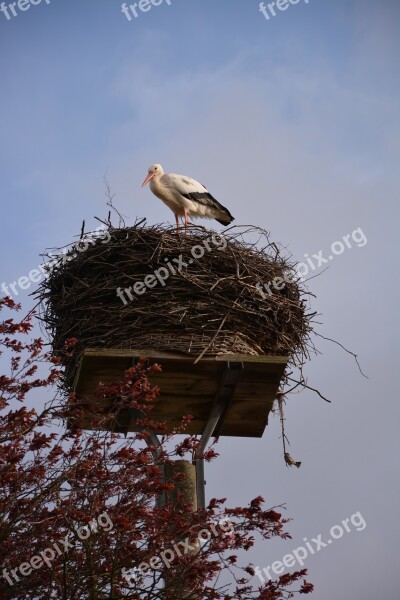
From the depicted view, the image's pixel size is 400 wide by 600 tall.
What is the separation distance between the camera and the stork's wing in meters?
11.6

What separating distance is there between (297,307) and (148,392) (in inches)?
102

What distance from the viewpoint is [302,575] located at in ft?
21.6

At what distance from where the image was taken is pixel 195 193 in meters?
11.6

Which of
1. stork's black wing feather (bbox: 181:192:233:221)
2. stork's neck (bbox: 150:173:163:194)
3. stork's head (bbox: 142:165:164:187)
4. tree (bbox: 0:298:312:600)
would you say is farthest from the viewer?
stork's head (bbox: 142:165:164:187)

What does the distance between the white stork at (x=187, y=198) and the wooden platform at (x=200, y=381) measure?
10.2 ft

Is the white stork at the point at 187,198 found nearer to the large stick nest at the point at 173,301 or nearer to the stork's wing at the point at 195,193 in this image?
the stork's wing at the point at 195,193

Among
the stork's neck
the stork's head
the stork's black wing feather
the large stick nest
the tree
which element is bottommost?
the tree

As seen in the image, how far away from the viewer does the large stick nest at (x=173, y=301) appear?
332 inches

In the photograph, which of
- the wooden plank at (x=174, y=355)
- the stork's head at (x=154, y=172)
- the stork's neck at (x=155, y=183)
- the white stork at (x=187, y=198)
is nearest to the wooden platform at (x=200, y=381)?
the wooden plank at (x=174, y=355)

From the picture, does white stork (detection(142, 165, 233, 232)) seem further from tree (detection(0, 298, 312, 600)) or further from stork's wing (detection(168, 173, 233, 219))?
tree (detection(0, 298, 312, 600))

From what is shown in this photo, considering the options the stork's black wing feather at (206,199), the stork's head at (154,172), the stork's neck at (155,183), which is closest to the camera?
the stork's black wing feather at (206,199)

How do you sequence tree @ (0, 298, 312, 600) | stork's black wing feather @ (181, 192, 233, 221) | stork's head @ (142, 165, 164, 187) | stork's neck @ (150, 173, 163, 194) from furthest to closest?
stork's head @ (142, 165, 164, 187) < stork's neck @ (150, 173, 163, 194) < stork's black wing feather @ (181, 192, 233, 221) < tree @ (0, 298, 312, 600)

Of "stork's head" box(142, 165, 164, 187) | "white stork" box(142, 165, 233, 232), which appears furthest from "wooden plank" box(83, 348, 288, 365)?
"stork's head" box(142, 165, 164, 187)

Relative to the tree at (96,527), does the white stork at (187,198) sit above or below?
above
